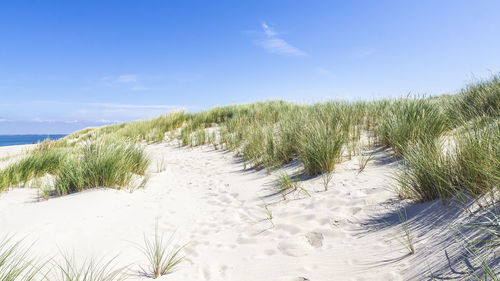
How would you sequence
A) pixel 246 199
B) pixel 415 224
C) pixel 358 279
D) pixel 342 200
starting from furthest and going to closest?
pixel 246 199
pixel 342 200
pixel 415 224
pixel 358 279

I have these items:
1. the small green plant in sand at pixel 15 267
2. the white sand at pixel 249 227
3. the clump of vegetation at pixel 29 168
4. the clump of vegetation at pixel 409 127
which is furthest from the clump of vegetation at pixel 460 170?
the clump of vegetation at pixel 29 168

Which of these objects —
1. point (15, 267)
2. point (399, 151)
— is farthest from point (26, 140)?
point (399, 151)

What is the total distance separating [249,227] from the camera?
2.97 metres

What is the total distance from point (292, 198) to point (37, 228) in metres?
2.88

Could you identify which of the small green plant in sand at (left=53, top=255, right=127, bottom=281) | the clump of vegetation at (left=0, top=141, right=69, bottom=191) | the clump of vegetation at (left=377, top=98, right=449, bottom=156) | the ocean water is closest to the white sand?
the small green plant in sand at (left=53, top=255, right=127, bottom=281)

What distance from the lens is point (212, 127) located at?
11.6 m

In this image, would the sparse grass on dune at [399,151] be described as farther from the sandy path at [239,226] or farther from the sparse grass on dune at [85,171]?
the sandy path at [239,226]

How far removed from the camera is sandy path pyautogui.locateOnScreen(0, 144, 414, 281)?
6.88 feet

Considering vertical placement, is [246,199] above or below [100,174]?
below

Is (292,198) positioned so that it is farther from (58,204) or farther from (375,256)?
(58,204)

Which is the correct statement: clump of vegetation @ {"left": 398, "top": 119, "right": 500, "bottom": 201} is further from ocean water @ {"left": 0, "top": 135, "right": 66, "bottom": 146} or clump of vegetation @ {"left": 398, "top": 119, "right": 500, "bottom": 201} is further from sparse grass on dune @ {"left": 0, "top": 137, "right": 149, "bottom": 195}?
ocean water @ {"left": 0, "top": 135, "right": 66, "bottom": 146}

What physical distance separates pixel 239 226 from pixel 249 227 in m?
0.14

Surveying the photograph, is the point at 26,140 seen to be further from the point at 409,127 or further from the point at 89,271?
the point at 409,127

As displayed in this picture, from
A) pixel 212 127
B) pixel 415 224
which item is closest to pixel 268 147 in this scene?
pixel 415 224
